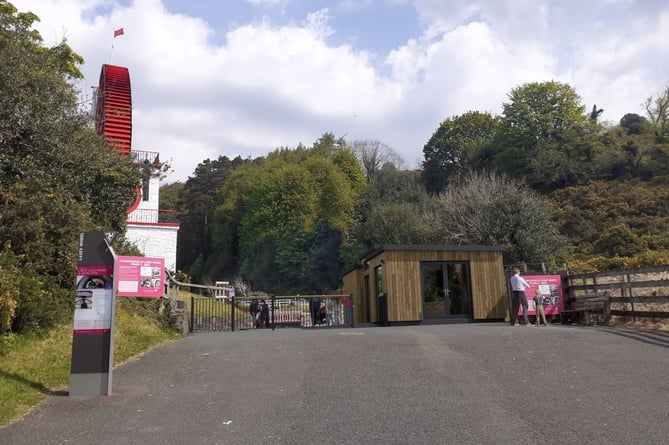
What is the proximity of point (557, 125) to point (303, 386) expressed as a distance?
49229 millimetres

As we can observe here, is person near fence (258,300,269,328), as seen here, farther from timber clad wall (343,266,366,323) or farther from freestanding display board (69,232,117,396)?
freestanding display board (69,232,117,396)

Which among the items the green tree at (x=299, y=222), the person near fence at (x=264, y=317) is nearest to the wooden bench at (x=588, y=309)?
the person near fence at (x=264, y=317)

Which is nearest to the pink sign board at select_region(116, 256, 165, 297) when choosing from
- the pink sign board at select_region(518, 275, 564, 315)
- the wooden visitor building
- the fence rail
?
the fence rail

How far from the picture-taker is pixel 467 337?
38.8 ft

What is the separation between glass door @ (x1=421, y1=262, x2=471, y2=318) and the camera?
1838 centimetres

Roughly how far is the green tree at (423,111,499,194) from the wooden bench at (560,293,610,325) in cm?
3747

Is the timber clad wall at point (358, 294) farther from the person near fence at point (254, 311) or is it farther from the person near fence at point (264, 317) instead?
the person near fence at point (254, 311)

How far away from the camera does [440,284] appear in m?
18.5

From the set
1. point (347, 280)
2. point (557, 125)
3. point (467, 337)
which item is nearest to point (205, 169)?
point (557, 125)

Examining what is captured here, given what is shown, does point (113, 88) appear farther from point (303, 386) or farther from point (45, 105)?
point (303, 386)

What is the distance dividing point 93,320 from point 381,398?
4056mm

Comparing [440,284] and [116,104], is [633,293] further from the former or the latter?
[116,104]

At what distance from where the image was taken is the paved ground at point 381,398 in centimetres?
539

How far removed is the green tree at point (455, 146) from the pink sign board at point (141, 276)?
42290 mm
